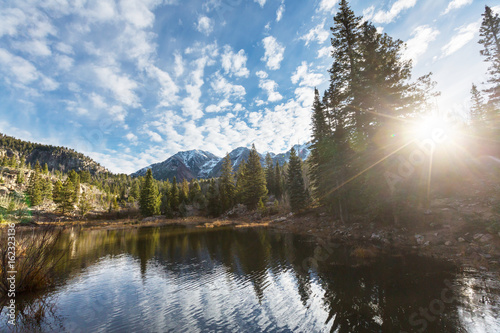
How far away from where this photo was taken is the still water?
7266mm

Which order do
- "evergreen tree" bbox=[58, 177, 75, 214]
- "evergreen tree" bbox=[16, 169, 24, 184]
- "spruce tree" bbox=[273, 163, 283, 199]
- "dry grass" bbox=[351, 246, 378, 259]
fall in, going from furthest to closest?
1. "evergreen tree" bbox=[16, 169, 24, 184]
2. "spruce tree" bbox=[273, 163, 283, 199]
3. "evergreen tree" bbox=[58, 177, 75, 214]
4. "dry grass" bbox=[351, 246, 378, 259]

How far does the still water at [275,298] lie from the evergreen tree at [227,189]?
161 ft

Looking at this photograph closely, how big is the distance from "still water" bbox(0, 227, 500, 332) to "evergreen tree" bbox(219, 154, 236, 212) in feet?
161

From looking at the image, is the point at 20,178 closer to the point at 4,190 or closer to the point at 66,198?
the point at 4,190

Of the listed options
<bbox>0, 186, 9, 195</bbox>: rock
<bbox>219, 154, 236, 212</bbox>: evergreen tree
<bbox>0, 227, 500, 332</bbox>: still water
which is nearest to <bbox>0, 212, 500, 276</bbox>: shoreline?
<bbox>0, 227, 500, 332</bbox>: still water

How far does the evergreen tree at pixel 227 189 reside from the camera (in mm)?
64981

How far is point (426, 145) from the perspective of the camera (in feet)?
69.5

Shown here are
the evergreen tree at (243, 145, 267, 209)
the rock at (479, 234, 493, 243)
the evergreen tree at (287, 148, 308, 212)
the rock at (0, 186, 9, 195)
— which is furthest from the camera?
the rock at (0, 186, 9, 195)

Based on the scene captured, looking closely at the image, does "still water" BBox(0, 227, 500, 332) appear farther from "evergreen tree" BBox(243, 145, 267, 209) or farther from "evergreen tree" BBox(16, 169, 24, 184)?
"evergreen tree" BBox(16, 169, 24, 184)

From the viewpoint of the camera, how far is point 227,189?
6656 cm

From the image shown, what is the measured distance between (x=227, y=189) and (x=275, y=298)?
57.4 m

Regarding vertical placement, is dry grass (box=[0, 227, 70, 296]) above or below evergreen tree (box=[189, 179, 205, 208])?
below

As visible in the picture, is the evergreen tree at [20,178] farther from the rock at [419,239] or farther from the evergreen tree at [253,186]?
the rock at [419,239]

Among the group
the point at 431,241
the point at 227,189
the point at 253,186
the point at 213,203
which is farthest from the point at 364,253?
the point at 213,203
